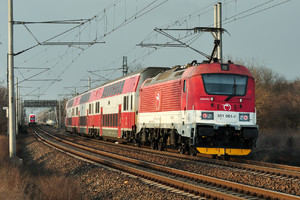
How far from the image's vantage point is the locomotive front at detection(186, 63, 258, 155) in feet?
51.5

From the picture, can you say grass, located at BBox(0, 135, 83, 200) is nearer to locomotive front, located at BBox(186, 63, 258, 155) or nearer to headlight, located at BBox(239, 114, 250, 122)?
locomotive front, located at BBox(186, 63, 258, 155)

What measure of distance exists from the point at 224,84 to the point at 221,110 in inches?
39.6

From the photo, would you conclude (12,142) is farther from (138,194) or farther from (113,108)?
(138,194)

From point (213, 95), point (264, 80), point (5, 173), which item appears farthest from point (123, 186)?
point (264, 80)

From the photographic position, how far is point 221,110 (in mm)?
15773

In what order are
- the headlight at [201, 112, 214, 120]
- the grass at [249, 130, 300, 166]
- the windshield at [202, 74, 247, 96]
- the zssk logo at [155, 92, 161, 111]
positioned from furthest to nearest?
the zssk logo at [155, 92, 161, 111] → the grass at [249, 130, 300, 166] → the windshield at [202, 74, 247, 96] → the headlight at [201, 112, 214, 120]

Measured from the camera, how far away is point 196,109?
623 inches

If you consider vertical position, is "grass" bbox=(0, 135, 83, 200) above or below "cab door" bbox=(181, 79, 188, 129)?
below

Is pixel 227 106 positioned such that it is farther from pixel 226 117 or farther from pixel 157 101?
pixel 157 101

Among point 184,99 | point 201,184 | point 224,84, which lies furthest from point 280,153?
point 201,184

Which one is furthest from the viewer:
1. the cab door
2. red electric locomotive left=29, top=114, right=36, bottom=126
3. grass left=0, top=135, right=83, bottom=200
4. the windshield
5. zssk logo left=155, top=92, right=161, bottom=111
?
red electric locomotive left=29, top=114, right=36, bottom=126

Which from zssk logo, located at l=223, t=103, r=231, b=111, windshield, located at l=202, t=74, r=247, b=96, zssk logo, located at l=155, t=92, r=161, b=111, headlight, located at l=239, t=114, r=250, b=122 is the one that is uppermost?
windshield, located at l=202, t=74, r=247, b=96

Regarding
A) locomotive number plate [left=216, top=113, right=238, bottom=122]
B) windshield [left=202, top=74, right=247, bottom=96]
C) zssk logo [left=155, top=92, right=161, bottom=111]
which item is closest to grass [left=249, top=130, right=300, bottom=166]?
locomotive number plate [left=216, top=113, right=238, bottom=122]

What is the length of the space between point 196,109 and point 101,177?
14.4 feet
